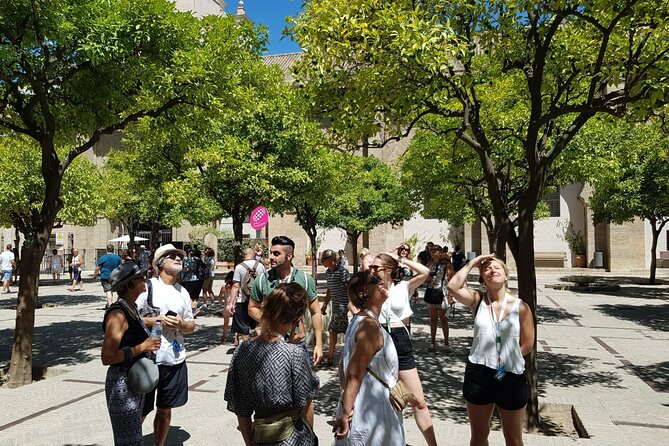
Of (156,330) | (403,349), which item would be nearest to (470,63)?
(403,349)

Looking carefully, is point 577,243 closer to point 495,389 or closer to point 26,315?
point 26,315

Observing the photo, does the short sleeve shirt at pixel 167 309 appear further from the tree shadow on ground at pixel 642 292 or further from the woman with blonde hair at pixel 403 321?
the tree shadow on ground at pixel 642 292

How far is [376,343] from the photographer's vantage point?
331 cm

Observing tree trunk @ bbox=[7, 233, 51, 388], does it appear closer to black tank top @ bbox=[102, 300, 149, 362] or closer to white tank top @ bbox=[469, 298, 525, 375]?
black tank top @ bbox=[102, 300, 149, 362]

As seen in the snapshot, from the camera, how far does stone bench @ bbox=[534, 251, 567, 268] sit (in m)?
38.0

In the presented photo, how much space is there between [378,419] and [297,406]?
64 centimetres

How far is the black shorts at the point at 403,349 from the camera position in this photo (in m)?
4.86

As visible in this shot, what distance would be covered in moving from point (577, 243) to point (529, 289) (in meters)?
34.9

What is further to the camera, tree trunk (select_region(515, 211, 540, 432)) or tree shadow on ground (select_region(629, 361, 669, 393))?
tree shadow on ground (select_region(629, 361, 669, 393))

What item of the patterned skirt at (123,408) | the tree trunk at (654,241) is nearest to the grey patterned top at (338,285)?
the patterned skirt at (123,408)

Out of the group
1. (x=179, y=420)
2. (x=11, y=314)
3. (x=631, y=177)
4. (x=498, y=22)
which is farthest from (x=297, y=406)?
A: (x=631, y=177)

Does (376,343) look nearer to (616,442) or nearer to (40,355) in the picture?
(616,442)

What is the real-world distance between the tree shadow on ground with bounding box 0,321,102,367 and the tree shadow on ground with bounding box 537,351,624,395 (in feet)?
24.3

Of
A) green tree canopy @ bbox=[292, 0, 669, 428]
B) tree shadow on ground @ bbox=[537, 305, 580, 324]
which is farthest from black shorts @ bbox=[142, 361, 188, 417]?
tree shadow on ground @ bbox=[537, 305, 580, 324]
